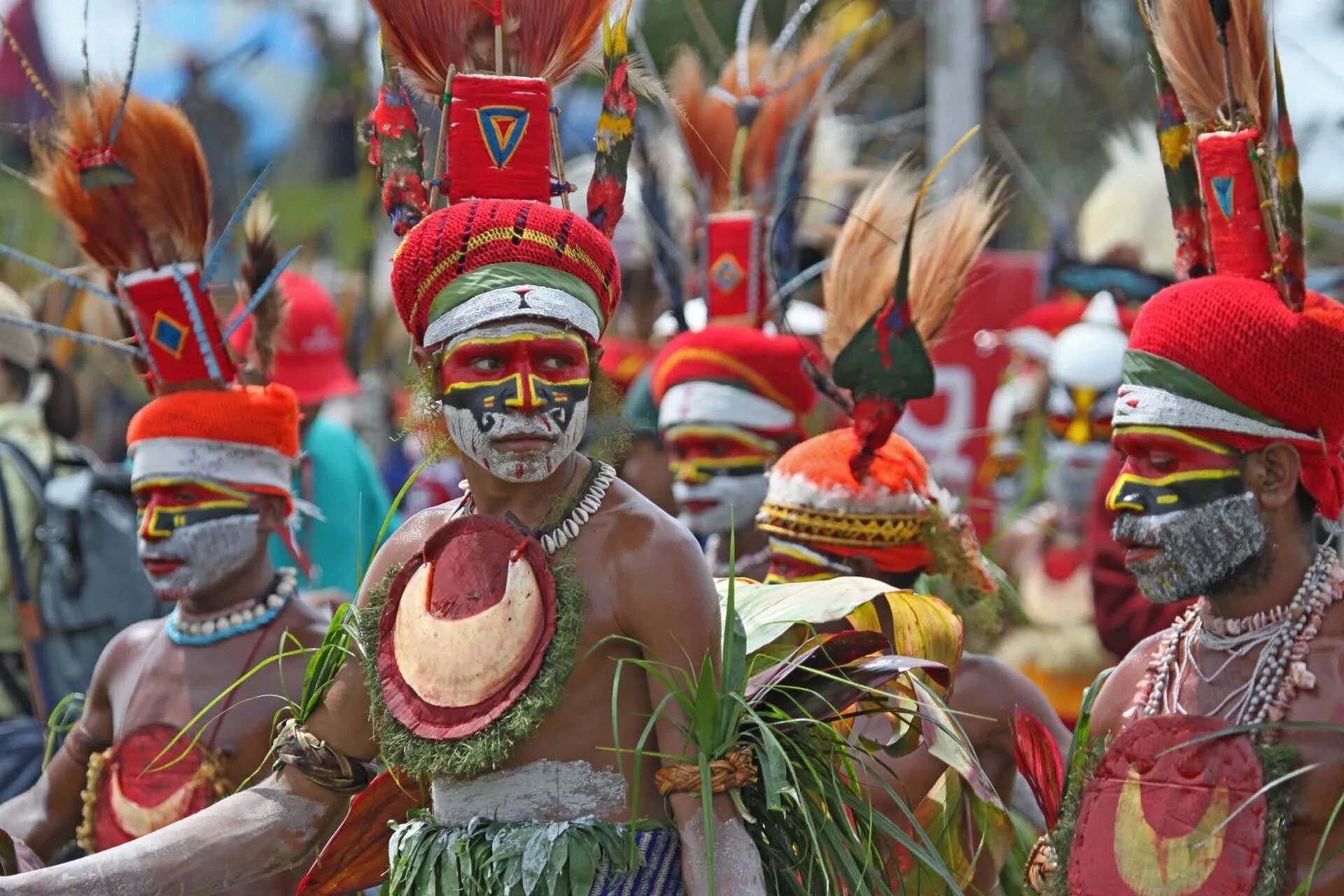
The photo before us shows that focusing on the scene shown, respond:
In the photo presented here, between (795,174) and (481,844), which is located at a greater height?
(795,174)

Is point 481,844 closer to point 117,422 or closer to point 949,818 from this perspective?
point 949,818

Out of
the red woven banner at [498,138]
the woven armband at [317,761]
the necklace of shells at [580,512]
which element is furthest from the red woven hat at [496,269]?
the woven armband at [317,761]

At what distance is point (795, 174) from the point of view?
22.0ft

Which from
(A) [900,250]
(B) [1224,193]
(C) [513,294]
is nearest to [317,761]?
(C) [513,294]

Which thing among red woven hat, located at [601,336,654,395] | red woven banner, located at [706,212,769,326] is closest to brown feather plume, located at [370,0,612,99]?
red woven banner, located at [706,212,769,326]

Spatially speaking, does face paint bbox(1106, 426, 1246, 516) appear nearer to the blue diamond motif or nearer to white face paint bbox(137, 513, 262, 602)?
white face paint bbox(137, 513, 262, 602)

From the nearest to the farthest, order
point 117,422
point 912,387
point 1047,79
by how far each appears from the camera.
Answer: point 912,387 < point 117,422 < point 1047,79

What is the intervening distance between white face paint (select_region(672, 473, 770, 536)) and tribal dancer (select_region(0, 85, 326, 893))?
1543 millimetres

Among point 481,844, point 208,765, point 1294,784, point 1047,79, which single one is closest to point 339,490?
point 208,765

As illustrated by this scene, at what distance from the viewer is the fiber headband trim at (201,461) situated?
4.88 m

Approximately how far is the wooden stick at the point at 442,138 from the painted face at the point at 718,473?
8.34 ft

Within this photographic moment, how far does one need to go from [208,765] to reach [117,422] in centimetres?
956

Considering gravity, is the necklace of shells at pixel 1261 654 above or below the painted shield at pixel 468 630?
below

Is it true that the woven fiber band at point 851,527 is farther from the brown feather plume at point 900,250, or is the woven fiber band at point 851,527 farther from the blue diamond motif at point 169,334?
the blue diamond motif at point 169,334
